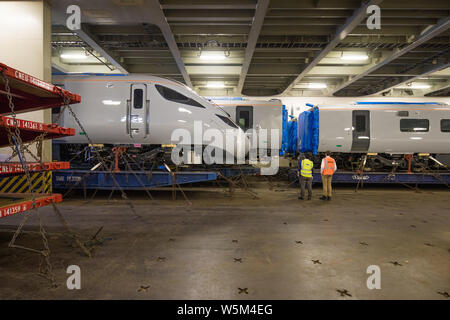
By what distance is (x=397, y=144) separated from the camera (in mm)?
9453

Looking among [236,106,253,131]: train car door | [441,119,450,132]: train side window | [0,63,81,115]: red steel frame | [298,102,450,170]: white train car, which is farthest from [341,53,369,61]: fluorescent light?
[0,63,81,115]: red steel frame

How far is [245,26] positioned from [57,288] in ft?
30.3

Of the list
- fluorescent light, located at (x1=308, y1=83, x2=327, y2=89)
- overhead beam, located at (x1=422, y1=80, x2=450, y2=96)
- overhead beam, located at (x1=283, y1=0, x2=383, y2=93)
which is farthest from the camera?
fluorescent light, located at (x1=308, y1=83, x2=327, y2=89)

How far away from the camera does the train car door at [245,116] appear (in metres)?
10.9

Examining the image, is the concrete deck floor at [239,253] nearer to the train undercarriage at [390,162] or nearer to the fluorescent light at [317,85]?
the train undercarriage at [390,162]

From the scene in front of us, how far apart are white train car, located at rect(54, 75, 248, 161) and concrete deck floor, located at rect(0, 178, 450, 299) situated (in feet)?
6.58

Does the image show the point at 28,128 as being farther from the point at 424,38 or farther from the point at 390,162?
the point at 424,38

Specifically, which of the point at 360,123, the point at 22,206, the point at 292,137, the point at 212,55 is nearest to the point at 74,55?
the point at 212,55

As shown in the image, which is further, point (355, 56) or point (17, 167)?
point (355, 56)

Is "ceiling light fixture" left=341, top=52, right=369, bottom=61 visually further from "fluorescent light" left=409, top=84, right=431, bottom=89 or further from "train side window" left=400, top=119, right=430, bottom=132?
"fluorescent light" left=409, top=84, right=431, bottom=89

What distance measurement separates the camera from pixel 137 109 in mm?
6828

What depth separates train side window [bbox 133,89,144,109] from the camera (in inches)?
268

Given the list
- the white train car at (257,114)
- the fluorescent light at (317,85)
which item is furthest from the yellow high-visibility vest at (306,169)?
the fluorescent light at (317,85)

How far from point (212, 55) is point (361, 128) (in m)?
6.88
